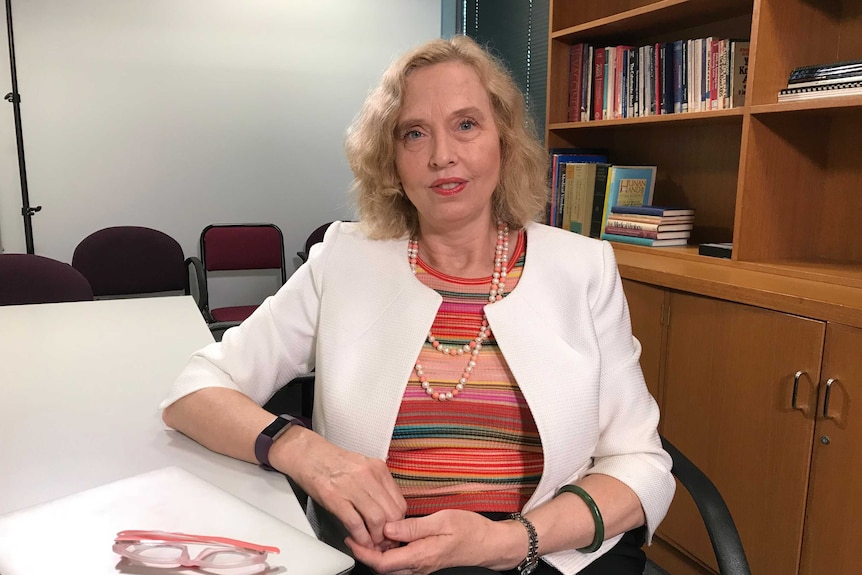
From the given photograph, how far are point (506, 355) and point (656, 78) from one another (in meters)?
1.72

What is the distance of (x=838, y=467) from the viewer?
153cm

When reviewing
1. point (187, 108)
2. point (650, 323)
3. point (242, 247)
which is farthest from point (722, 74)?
point (187, 108)

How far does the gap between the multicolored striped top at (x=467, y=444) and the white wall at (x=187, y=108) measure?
3.20m

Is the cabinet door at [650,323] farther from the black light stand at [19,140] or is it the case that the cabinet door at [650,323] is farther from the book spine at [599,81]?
the black light stand at [19,140]

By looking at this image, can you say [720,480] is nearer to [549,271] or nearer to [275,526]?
[549,271]

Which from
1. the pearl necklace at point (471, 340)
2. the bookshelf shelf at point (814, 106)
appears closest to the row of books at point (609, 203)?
the bookshelf shelf at point (814, 106)

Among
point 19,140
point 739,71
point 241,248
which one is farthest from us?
point 241,248

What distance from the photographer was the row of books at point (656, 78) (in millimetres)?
2188

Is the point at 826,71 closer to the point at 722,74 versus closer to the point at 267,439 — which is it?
the point at 722,74

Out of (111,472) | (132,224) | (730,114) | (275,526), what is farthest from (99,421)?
(132,224)

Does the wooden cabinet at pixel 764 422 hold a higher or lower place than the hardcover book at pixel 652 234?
lower

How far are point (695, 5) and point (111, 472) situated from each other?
2.25 metres

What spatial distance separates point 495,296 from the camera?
126 cm

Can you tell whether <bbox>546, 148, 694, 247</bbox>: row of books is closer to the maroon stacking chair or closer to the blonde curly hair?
the blonde curly hair
